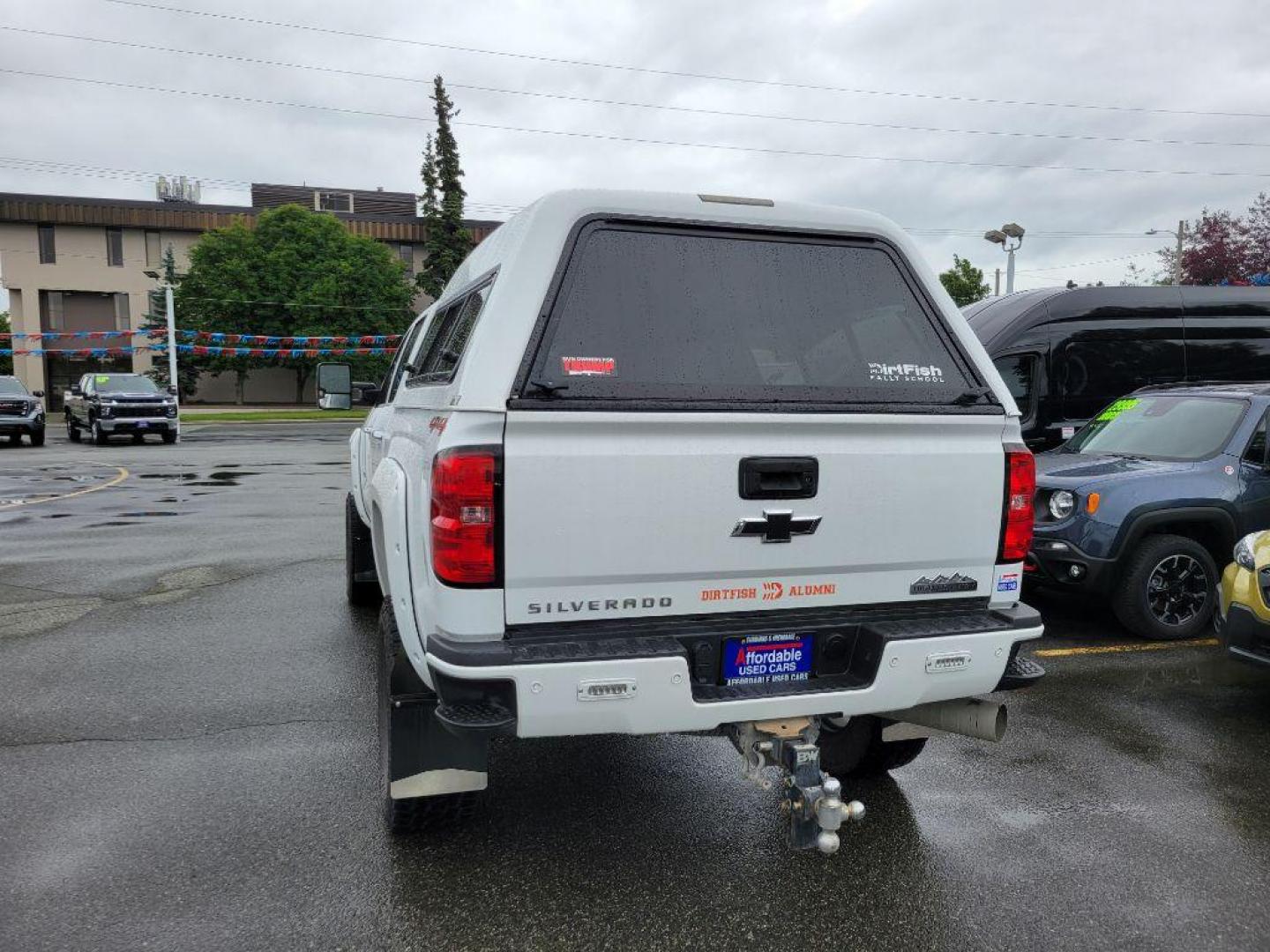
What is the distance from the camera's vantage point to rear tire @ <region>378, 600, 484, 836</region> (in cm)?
312

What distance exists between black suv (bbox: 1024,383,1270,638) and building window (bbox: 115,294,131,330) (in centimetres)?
5469

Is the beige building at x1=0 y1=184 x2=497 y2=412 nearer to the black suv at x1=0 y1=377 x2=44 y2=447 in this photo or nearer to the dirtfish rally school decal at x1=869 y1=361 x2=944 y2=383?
the black suv at x1=0 y1=377 x2=44 y2=447

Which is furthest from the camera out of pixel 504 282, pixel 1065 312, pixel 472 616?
pixel 1065 312

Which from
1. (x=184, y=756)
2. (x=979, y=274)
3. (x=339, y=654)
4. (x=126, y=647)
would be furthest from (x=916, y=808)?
(x=979, y=274)

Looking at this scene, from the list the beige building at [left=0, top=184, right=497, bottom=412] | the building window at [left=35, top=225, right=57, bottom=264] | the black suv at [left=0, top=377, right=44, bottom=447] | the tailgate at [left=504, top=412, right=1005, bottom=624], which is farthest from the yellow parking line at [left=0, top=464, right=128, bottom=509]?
the building window at [left=35, top=225, right=57, bottom=264]

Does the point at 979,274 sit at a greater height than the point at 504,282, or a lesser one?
greater

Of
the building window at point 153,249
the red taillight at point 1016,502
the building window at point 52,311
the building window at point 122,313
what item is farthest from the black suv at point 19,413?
the building window at point 52,311

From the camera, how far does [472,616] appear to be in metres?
2.59

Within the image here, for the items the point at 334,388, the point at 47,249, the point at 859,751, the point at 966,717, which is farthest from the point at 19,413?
the point at 47,249

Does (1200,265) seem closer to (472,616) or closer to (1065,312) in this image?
(1065,312)

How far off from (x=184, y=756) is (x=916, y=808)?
3.16m

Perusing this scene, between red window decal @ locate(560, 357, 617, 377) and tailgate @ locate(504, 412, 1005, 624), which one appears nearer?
tailgate @ locate(504, 412, 1005, 624)

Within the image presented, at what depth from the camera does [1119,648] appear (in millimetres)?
5898

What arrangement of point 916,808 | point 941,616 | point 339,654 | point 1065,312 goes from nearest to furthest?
point 941,616, point 916,808, point 339,654, point 1065,312
